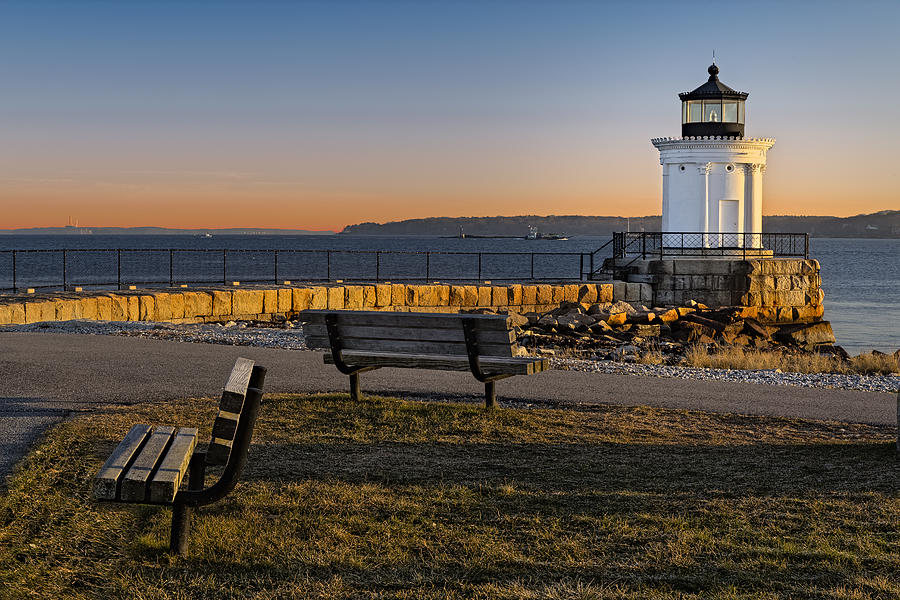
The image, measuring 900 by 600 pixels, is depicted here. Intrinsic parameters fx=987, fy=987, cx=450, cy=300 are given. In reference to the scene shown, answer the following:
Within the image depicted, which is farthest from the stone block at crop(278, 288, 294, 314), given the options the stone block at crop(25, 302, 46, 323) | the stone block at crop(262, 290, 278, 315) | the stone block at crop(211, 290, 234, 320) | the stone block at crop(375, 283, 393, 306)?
the stone block at crop(25, 302, 46, 323)

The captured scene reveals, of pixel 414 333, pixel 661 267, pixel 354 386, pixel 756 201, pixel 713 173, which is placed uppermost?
pixel 713 173

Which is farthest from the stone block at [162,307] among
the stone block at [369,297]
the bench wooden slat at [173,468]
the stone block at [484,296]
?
the bench wooden slat at [173,468]

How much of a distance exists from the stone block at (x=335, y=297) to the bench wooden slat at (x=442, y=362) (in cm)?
1537

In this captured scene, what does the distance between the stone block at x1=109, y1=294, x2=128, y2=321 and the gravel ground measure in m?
2.78

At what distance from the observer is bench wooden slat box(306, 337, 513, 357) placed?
8.48m

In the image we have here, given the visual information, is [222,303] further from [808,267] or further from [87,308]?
[808,267]

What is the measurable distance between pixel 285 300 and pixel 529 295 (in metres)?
7.53

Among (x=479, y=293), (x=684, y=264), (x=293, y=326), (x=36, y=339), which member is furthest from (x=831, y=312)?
(x=36, y=339)

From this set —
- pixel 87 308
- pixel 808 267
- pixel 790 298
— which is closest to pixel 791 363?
pixel 87 308

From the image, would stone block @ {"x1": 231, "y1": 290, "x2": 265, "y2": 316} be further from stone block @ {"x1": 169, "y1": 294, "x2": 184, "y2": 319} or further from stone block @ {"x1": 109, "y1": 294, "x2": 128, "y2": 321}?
stone block @ {"x1": 109, "y1": 294, "x2": 128, "y2": 321}

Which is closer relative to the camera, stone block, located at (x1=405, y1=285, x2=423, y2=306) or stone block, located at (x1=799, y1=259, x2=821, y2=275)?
stone block, located at (x1=405, y1=285, x2=423, y2=306)

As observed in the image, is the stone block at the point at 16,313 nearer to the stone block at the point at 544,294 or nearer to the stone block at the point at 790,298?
the stone block at the point at 544,294

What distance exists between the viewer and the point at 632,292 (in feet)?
98.8

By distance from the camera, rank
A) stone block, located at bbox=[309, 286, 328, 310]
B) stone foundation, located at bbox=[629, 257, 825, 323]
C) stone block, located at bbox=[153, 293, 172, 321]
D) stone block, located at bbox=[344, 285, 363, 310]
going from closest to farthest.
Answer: stone block, located at bbox=[153, 293, 172, 321] → stone block, located at bbox=[309, 286, 328, 310] → stone block, located at bbox=[344, 285, 363, 310] → stone foundation, located at bbox=[629, 257, 825, 323]
